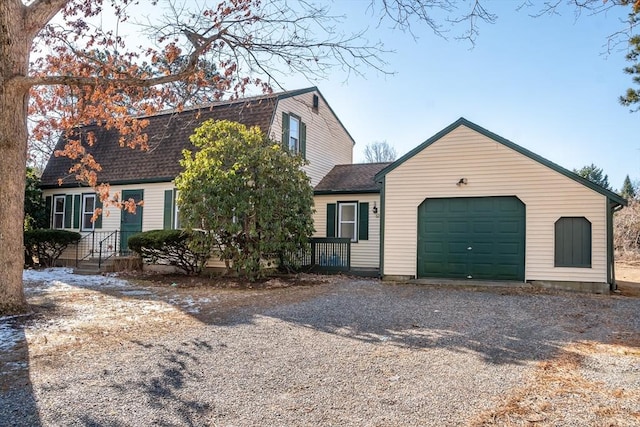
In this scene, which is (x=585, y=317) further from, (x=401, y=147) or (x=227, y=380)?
(x=401, y=147)

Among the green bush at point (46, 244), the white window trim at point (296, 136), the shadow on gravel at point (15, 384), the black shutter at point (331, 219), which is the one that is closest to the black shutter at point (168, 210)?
the green bush at point (46, 244)

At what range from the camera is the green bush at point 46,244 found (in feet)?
49.8

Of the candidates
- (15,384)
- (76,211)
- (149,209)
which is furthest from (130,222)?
(15,384)

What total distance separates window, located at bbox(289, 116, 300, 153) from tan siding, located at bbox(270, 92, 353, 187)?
31 cm

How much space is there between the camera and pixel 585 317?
7180mm

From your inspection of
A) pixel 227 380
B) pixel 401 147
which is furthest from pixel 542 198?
pixel 401 147

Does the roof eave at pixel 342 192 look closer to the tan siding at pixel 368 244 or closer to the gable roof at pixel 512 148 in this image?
the tan siding at pixel 368 244

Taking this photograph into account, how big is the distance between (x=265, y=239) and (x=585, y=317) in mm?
7042

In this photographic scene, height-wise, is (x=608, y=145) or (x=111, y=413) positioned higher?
(x=608, y=145)

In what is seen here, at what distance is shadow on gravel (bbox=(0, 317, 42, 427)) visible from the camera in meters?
3.31

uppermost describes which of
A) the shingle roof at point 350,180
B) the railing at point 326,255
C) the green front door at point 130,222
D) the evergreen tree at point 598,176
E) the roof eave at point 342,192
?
the evergreen tree at point 598,176

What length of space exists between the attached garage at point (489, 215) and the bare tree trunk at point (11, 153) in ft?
25.9

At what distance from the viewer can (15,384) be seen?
4.02 m

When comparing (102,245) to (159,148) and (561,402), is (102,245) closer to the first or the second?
(159,148)
